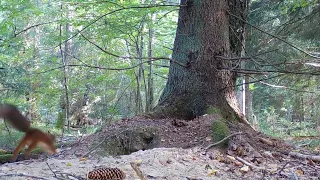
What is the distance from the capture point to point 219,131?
409 cm

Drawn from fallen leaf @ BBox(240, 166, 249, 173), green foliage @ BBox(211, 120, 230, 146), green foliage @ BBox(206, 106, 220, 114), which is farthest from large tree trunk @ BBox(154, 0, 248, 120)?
fallen leaf @ BBox(240, 166, 249, 173)

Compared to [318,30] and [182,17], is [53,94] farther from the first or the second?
[318,30]

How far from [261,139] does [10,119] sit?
420cm

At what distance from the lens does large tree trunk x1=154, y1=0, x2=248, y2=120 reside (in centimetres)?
498

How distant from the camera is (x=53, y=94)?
994 centimetres

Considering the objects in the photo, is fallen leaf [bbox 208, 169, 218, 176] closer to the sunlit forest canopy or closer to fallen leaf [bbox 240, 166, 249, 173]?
fallen leaf [bbox 240, 166, 249, 173]

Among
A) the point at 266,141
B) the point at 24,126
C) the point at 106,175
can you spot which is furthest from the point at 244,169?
the point at 24,126

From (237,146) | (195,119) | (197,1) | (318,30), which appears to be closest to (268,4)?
(318,30)

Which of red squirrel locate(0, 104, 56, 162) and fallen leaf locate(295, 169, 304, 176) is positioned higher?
red squirrel locate(0, 104, 56, 162)

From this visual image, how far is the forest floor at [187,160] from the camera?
116 inches

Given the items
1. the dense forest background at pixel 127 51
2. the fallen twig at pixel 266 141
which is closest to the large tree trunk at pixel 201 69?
the dense forest background at pixel 127 51

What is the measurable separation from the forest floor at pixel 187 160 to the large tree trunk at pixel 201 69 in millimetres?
482

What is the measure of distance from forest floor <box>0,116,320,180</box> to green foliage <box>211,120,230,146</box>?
7cm

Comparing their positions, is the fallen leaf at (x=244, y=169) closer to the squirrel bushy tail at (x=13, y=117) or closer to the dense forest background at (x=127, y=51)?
the dense forest background at (x=127, y=51)
